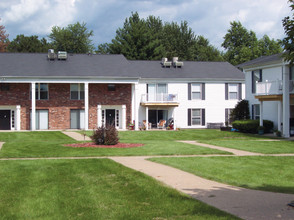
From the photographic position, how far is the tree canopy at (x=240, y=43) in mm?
63069

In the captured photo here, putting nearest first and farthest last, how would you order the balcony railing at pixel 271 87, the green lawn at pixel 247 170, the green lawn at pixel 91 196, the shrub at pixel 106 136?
the green lawn at pixel 91 196 → the green lawn at pixel 247 170 → the shrub at pixel 106 136 → the balcony railing at pixel 271 87

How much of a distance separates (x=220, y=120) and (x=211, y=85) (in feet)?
12.1

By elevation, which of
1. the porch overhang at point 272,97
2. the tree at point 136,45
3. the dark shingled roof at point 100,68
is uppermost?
the tree at point 136,45

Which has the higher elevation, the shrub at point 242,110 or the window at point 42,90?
the window at point 42,90

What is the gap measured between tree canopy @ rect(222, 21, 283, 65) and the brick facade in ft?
98.1

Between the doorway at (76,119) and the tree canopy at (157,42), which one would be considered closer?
the doorway at (76,119)

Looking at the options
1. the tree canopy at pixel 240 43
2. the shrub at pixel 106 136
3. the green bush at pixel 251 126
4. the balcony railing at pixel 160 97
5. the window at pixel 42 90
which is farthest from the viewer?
the tree canopy at pixel 240 43

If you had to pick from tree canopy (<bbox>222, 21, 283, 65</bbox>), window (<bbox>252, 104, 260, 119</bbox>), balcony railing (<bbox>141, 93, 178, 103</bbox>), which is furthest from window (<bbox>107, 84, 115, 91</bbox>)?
tree canopy (<bbox>222, 21, 283, 65</bbox>)

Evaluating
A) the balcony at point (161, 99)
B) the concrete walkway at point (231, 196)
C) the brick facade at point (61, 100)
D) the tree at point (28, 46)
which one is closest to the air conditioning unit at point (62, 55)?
the brick facade at point (61, 100)

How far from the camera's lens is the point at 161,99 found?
3806cm

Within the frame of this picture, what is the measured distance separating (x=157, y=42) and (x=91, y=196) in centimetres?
5017

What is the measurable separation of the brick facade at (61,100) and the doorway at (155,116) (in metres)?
2.30

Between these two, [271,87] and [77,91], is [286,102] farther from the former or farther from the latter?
[77,91]

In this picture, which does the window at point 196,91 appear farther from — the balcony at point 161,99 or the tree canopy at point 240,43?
the tree canopy at point 240,43
